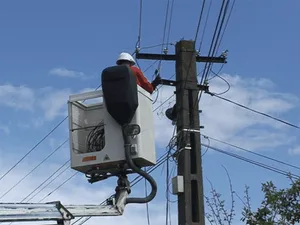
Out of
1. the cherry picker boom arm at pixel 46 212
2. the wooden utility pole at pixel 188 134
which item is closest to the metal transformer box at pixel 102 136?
the cherry picker boom arm at pixel 46 212

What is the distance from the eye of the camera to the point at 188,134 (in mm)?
12031

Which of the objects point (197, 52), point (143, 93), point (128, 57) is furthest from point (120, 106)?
point (197, 52)

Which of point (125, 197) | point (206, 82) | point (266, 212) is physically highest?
point (206, 82)

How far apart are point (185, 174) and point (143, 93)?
20.4 ft

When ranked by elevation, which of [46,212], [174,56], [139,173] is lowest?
[46,212]

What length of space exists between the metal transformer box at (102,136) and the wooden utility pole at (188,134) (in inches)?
231

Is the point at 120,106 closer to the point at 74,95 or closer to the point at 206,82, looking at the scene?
the point at 74,95

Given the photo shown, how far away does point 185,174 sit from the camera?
→ 11719mm

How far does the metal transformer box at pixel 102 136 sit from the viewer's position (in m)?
5.45

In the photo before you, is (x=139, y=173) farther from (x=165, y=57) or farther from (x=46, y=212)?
(x=165, y=57)

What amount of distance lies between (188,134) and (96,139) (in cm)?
637

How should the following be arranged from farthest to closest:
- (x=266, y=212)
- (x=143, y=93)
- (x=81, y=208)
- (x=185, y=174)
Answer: (x=266, y=212) → (x=185, y=174) → (x=143, y=93) → (x=81, y=208)

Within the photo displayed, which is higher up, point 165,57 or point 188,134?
point 165,57

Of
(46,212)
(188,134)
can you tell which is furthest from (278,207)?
(46,212)
